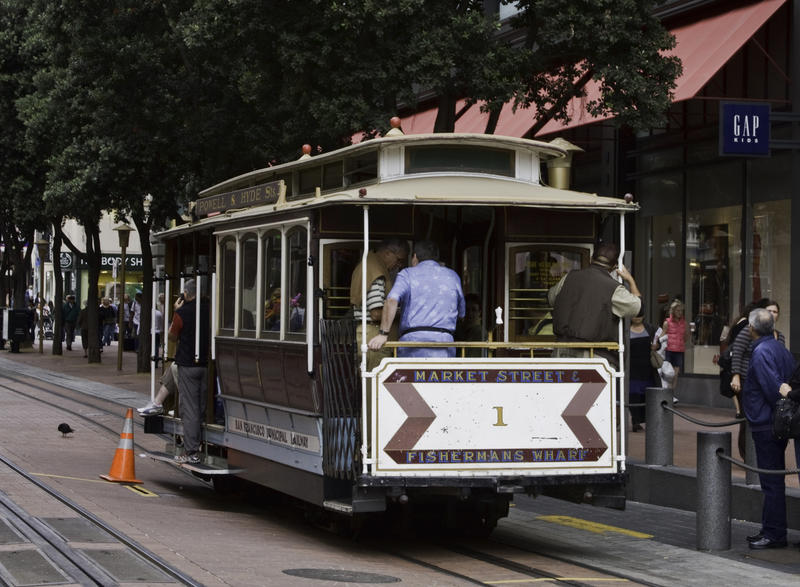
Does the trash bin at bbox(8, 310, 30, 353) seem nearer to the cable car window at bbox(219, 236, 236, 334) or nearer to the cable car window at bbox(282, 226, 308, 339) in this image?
the cable car window at bbox(219, 236, 236, 334)

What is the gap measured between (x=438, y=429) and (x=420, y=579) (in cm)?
107

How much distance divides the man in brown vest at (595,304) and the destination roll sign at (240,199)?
255cm

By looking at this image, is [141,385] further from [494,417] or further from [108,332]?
[108,332]

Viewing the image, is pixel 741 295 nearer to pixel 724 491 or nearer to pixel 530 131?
pixel 530 131

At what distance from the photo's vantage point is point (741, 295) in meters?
21.8

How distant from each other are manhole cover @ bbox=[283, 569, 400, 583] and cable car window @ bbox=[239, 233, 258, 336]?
3113 millimetres

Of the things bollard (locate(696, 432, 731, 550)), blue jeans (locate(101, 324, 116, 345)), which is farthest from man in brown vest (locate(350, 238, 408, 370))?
blue jeans (locate(101, 324, 116, 345))

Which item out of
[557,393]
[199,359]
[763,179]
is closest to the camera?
[557,393]

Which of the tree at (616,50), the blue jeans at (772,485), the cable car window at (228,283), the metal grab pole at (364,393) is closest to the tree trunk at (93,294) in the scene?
the tree at (616,50)

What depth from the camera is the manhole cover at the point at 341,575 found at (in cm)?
903

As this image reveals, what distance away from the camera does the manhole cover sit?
9.03m

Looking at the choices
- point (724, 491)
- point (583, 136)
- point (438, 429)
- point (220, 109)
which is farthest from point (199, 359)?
point (583, 136)

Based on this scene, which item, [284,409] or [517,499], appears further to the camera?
[517,499]

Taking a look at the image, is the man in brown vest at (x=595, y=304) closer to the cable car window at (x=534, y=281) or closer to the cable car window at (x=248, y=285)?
the cable car window at (x=534, y=281)
